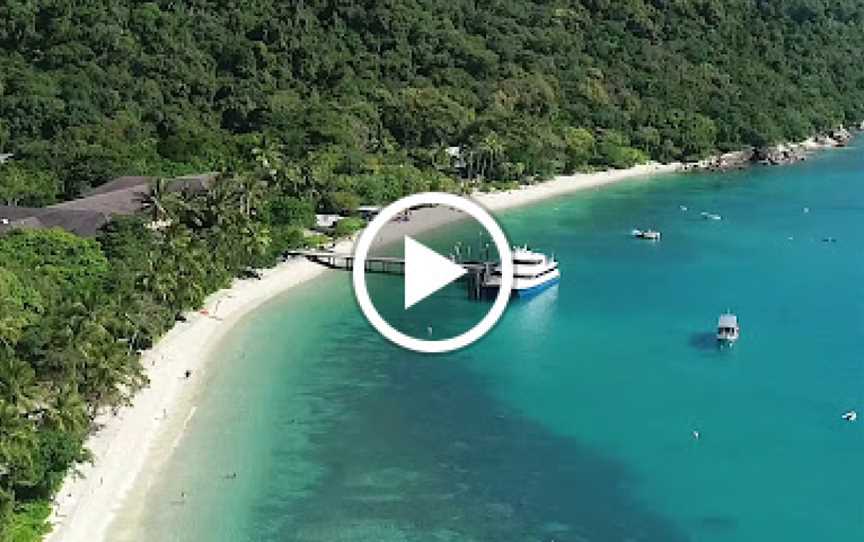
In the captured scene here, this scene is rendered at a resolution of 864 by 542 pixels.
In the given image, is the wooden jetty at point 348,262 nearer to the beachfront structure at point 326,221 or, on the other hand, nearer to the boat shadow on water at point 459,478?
the beachfront structure at point 326,221

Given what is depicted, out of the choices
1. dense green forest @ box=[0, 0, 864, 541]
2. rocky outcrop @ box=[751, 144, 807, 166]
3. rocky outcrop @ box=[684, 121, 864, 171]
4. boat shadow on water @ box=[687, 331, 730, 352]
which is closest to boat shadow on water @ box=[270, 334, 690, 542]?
dense green forest @ box=[0, 0, 864, 541]

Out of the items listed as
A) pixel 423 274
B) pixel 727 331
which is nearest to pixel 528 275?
pixel 727 331

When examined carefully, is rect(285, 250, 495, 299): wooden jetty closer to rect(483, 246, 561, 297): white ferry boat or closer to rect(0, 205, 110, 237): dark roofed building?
rect(483, 246, 561, 297): white ferry boat

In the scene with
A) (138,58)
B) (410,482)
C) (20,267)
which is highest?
(138,58)

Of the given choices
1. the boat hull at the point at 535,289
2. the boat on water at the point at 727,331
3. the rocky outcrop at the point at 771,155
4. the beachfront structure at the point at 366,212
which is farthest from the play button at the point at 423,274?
the rocky outcrop at the point at 771,155

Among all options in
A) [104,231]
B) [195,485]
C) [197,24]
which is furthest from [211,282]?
[197,24]

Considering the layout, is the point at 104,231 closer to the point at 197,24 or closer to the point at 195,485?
the point at 195,485
